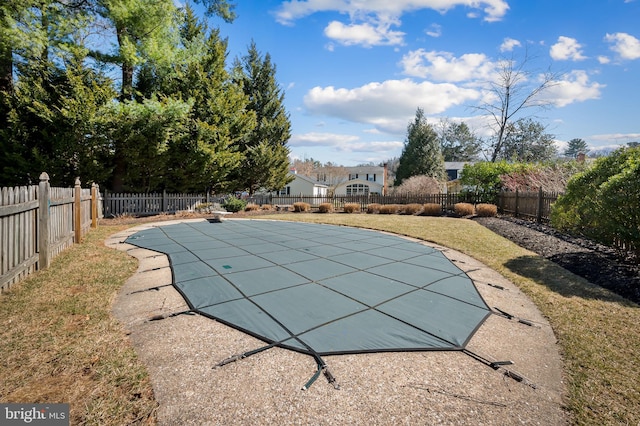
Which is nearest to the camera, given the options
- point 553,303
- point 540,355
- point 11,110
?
point 540,355

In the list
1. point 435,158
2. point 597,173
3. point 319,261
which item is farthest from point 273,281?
point 435,158

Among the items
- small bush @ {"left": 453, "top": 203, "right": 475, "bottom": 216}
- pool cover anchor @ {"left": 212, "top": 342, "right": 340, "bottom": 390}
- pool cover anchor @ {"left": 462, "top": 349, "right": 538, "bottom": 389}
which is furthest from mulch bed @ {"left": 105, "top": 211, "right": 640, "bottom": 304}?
small bush @ {"left": 453, "top": 203, "right": 475, "bottom": 216}

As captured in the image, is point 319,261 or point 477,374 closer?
point 477,374

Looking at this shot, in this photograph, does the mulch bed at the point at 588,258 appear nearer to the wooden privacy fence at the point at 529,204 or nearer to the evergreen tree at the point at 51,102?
the wooden privacy fence at the point at 529,204

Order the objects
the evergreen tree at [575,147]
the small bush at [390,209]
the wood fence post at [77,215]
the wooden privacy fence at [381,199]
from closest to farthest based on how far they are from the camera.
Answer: the wood fence post at [77,215]
the small bush at [390,209]
the wooden privacy fence at [381,199]
the evergreen tree at [575,147]

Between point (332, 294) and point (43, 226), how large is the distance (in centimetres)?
465

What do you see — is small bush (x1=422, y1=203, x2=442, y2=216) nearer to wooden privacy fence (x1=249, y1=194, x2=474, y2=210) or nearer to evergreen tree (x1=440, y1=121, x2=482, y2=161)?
wooden privacy fence (x1=249, y1=194, x2=474, y2=210)

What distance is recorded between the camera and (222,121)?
55.9 feet

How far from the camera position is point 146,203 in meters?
14.5

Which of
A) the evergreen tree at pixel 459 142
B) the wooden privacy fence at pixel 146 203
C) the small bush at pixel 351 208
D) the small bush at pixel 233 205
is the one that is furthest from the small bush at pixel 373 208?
the evergreen tree at pixel 459 142

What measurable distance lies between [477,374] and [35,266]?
6.04 meters

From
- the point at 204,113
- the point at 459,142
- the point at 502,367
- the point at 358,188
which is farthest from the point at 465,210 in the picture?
the point at 459,142

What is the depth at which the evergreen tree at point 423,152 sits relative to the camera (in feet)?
90.8

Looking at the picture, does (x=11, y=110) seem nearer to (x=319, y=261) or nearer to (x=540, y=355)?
(x=319, y=261)
